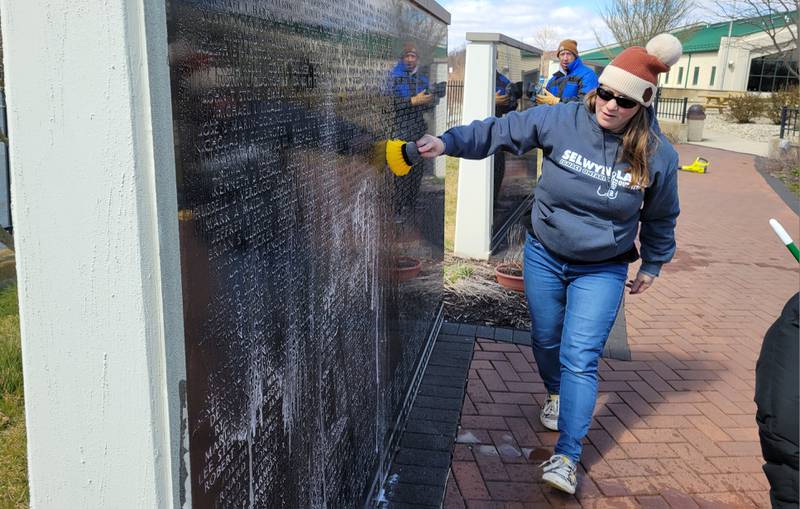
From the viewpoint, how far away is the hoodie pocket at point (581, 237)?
330 centimetres

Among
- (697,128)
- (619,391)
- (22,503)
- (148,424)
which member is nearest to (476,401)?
(619,391)

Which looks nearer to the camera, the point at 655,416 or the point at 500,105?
the point at 655,416

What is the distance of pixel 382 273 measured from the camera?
311 centimetres

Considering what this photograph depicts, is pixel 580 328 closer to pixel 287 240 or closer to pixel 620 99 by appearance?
→ pixel 620 99

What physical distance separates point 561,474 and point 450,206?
23.5 ft

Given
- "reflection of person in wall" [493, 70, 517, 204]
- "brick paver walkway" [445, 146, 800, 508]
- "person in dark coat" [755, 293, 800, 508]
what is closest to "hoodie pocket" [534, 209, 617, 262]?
"brick paver walkway" [445, 146, 800, 508]

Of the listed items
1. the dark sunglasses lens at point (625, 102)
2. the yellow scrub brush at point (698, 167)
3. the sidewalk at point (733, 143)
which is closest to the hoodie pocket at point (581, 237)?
the dark sunglasses lens at point (625, 102)

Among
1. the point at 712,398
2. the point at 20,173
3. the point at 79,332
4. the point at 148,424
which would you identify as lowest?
the point at 712,398

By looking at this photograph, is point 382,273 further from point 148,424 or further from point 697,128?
point 697,128

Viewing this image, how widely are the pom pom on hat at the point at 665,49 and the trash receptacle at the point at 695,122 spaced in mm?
20607

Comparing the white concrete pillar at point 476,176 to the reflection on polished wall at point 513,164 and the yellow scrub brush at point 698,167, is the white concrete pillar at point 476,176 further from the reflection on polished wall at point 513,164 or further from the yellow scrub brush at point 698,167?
the yellow scrub brush at point 698,167

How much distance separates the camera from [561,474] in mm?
3334

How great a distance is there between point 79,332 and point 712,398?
4.12 metres

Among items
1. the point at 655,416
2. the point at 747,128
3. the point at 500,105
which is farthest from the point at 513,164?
the point at 747,128
